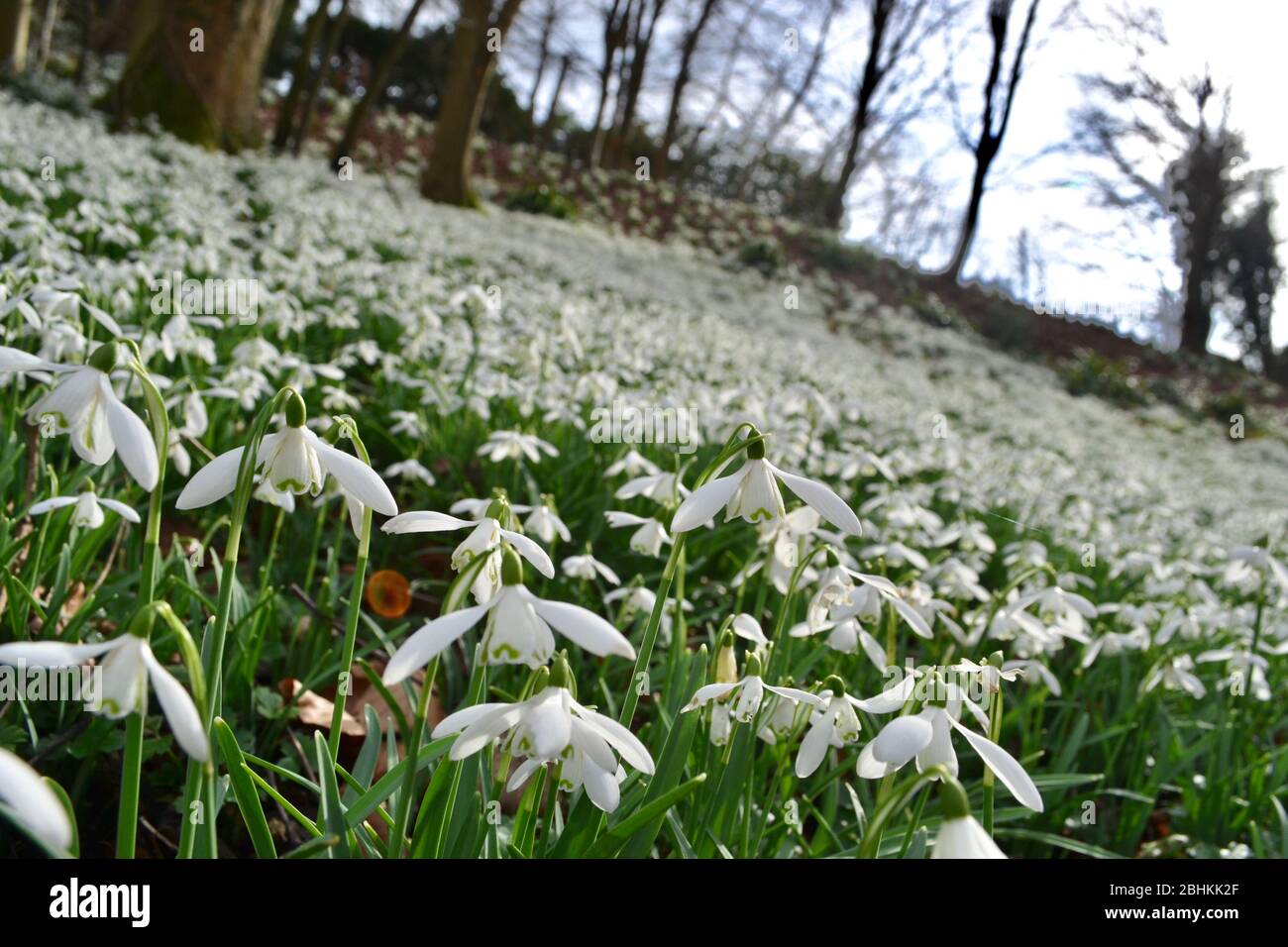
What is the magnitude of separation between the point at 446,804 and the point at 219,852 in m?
0.69

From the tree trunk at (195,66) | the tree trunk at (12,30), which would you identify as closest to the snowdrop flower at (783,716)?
the tree trunk at (195,66)

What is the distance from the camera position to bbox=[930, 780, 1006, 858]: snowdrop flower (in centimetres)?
68

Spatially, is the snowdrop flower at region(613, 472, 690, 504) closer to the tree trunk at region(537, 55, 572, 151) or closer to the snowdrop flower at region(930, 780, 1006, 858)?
the snowdrop flower at region(930, 780, 1006, 858)

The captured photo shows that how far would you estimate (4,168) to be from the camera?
463cm

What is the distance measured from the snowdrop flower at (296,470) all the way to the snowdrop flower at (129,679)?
0.67 ft

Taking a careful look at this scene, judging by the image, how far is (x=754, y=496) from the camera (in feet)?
3.19

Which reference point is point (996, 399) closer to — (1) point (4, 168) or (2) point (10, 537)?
(1) point (4, 168)

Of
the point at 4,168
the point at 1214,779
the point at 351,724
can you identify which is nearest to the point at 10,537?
the point at 351,724

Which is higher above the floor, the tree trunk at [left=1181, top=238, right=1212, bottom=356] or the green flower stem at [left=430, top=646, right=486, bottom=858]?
the tree trunk at [left=1181, top=238, right=1212, bottom=356]

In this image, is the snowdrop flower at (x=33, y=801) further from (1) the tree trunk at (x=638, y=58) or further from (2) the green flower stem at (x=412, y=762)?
(1) the tree trunk at (x=638, y=58)

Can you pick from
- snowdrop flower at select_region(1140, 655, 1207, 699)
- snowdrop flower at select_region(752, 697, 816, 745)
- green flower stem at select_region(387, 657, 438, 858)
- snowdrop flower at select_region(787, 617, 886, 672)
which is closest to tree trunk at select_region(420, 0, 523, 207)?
snowdrop flower at select_region(1140, 655, 1207, 699)

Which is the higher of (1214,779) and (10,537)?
(10,537)

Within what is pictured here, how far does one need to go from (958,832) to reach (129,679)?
61 cm

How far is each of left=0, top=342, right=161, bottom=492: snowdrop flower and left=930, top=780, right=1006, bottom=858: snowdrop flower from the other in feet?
2.24
